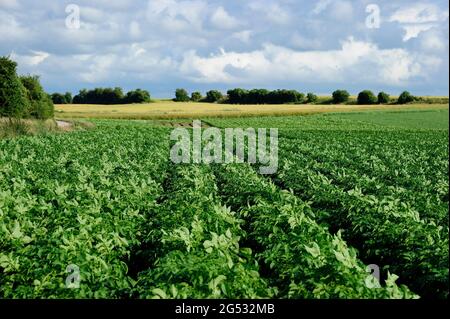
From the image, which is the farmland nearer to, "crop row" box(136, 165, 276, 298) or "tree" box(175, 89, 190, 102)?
"crop row" box(136, 165, 276, 298)

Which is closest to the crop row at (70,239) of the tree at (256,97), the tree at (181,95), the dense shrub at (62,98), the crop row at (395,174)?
the crop row at (395,174)

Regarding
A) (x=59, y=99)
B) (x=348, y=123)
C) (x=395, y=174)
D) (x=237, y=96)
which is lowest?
(x=395, y=174)

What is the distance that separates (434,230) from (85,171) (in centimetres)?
1008

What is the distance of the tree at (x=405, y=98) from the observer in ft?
345

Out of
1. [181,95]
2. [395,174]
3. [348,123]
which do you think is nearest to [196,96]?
[181,95]

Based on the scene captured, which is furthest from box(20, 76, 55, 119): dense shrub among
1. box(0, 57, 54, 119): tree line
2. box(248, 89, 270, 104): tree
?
box(248, 89, 270, 104): tree

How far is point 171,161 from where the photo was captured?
2091 centimetres

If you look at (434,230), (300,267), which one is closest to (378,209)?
(434,230)

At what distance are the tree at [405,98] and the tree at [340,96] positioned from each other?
1068 cm

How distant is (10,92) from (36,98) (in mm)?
9927

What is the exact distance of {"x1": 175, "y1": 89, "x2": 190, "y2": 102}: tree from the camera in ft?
395

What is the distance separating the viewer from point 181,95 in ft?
395

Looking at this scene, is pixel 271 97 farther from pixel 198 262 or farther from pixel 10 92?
pixel 198 262
